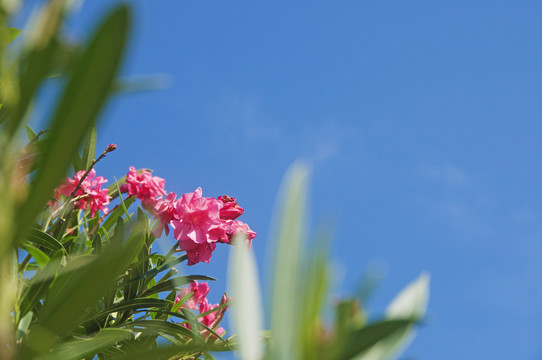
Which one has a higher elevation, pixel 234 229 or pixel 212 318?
pixel 234 229

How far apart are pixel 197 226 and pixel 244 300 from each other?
130 cm

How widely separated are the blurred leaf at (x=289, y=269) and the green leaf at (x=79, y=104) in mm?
117

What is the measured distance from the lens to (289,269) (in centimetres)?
33

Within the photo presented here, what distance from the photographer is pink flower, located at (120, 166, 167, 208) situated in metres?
2.02

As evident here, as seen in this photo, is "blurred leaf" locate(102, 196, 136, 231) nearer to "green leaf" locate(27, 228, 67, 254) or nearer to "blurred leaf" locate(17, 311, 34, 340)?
"green leaf" locate(27, 228, 67, 254)

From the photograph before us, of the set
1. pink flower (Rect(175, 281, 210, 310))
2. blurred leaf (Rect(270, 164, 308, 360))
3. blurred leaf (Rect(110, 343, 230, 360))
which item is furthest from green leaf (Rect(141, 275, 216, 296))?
blurred leaf (Rect(270, 164, 308, 360))

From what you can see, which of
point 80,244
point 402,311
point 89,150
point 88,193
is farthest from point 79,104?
point 89,150

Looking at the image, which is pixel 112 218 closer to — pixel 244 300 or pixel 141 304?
pixel 141 304

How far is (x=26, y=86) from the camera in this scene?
32 centimetres

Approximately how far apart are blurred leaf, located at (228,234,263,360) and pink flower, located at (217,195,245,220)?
1348mm

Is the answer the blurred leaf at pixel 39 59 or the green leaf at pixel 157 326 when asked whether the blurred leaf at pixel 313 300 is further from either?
the green leaf at pixel 157 326

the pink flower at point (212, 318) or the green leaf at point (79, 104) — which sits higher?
the pink flower at point (212, 318)

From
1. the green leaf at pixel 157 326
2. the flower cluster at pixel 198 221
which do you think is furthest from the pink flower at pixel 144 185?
the green leaf at pixel 157 326

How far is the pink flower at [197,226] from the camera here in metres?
1.67
